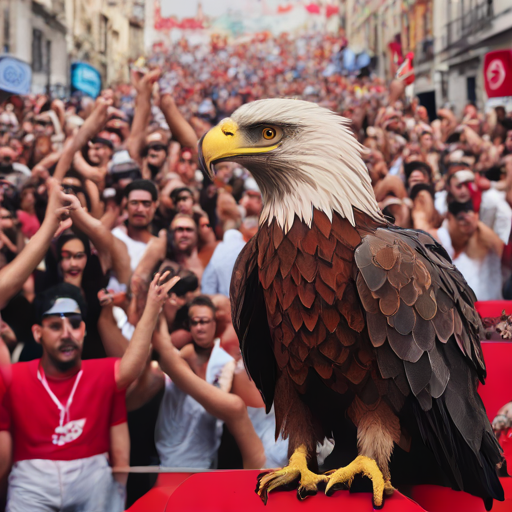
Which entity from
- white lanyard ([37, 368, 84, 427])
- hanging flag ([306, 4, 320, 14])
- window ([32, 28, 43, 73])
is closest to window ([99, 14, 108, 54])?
window ([32, 28, 43, 73])

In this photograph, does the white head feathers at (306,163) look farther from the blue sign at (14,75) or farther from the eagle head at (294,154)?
the blue sign at (14,75)

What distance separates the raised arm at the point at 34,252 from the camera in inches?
81.0

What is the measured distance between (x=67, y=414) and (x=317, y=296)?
153 cm

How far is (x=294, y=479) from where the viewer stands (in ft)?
3.39

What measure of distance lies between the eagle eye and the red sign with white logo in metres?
1.90

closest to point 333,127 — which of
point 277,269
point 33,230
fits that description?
point 277,269

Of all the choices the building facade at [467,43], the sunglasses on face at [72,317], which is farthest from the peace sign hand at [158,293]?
the building facade at [467,43]

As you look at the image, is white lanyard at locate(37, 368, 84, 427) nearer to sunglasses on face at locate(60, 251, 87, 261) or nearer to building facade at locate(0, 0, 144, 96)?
sunglasses on face at locate(60, 251, 87, 261)

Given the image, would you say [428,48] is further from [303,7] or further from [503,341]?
[503,341]

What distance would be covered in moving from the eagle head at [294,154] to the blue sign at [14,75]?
1886 millimetres

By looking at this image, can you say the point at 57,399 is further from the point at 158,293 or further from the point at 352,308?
the point at 352,308

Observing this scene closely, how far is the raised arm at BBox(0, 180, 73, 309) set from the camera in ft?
6.75

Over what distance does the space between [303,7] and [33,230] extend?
1662 millimetres

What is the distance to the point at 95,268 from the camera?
230 centimetres
